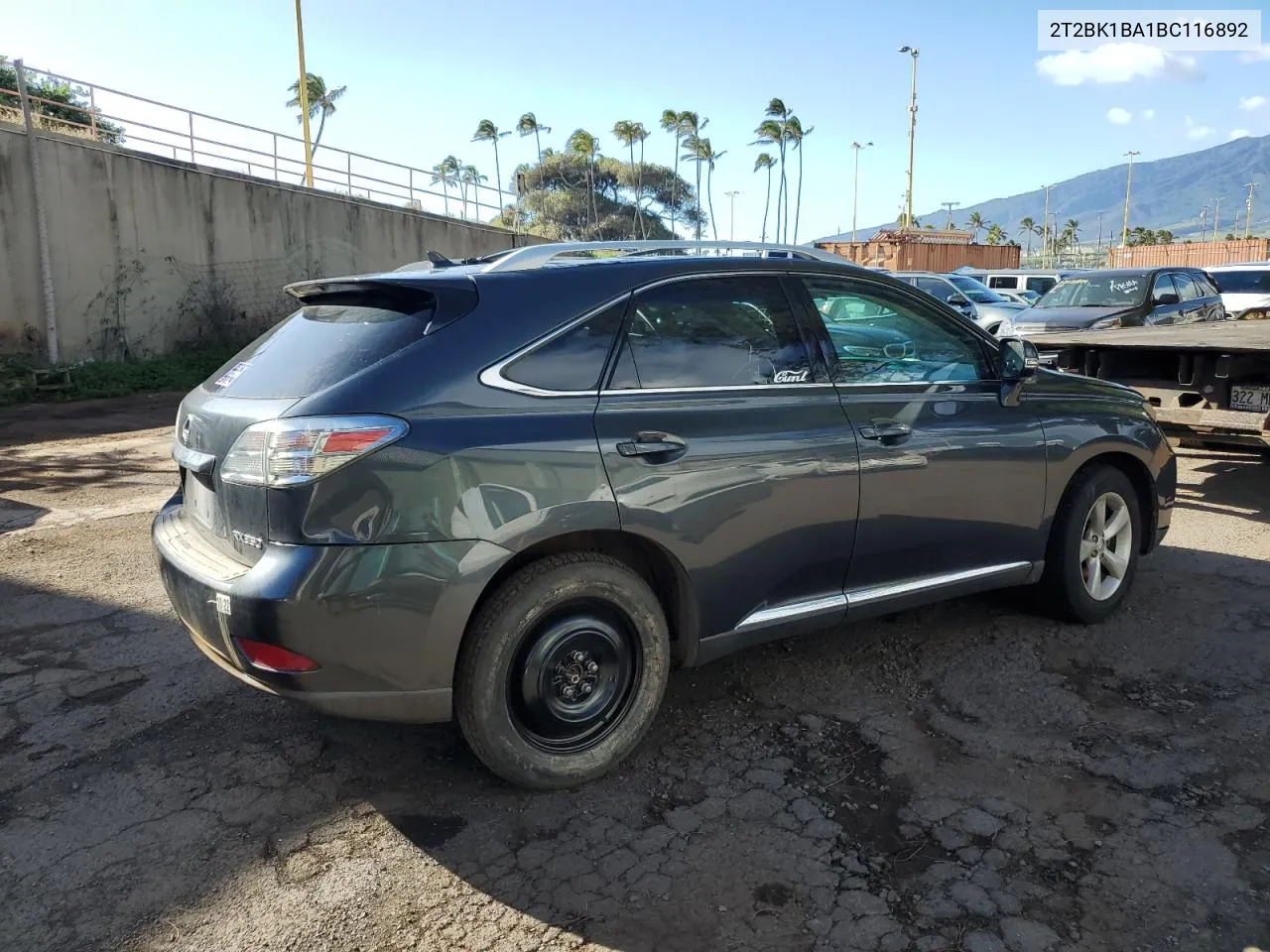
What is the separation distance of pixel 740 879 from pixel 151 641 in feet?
10.1

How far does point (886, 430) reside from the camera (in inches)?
148

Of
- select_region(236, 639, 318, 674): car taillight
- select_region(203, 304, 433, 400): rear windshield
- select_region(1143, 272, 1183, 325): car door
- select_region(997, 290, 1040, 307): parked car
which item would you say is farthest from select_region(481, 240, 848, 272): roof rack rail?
select_region(997, 290, 1040, 307): parked car

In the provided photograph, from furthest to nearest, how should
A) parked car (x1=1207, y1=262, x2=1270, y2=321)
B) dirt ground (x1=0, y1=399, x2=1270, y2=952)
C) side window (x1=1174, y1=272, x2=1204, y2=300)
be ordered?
parked car (x1=1207, y1=262, x2=1270, y2=321) < side window (x1=1174, y1=272, x2=1204, y2=300) < dirt ground (x1=0, y1=399, x2=1270, y2=952)

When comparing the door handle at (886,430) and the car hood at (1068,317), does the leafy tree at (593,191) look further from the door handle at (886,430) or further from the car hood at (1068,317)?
the door handle at (886,430)

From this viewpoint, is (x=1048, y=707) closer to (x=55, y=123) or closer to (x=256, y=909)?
(x=256, y=909)

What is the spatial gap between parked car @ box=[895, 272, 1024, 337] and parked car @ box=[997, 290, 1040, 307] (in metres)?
0.33

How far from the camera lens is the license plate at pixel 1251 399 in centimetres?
661

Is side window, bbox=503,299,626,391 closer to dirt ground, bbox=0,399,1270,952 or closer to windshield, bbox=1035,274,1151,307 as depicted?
dirt ground, bbox=0,399,1270,952

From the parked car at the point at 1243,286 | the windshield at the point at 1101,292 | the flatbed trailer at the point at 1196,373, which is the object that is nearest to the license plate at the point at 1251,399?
the flatbed trailer at the point at 1196,373

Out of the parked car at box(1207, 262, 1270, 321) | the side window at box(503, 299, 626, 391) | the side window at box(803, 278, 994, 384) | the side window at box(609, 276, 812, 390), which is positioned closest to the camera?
the side window at box(503, 299, 626, 391)

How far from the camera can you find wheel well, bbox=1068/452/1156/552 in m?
4.77

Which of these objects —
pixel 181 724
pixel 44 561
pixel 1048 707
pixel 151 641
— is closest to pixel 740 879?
pixel 1048 707

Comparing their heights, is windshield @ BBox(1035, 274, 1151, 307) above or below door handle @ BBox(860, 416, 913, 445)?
above

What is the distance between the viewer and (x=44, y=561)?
5762 millimetres
